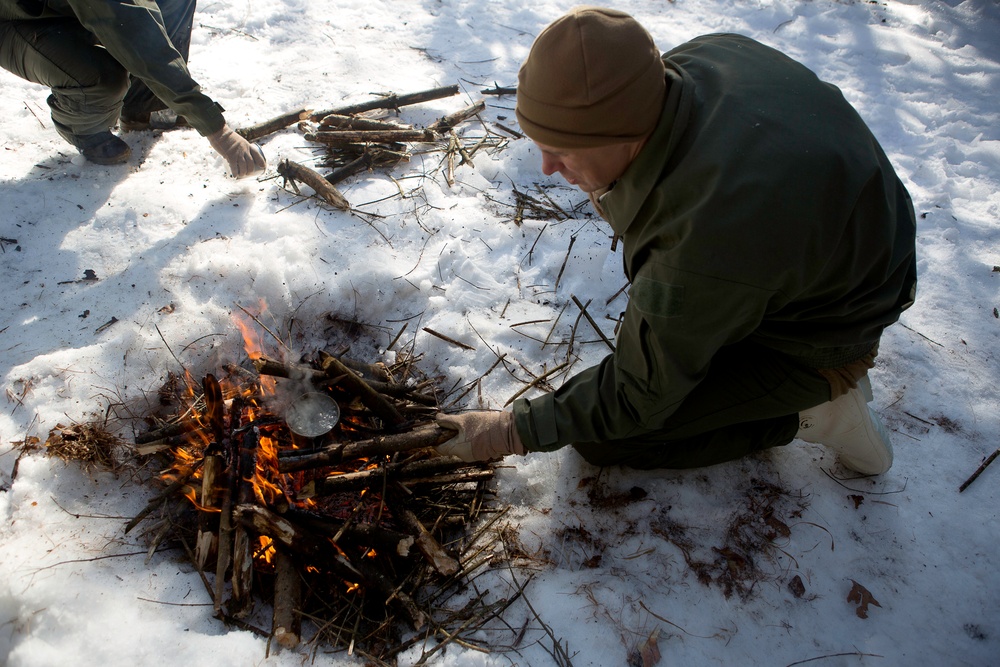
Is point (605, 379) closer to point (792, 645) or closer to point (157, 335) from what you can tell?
point (792, 645)

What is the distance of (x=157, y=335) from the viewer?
3199mm

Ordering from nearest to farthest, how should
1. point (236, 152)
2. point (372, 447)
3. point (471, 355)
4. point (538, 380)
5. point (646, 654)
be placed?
point (646, 654), point (372, 447), point (538, 380), point (471, 355), point (236, 152)

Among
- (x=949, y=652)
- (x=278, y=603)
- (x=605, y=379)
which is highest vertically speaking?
(x=605, y=379)

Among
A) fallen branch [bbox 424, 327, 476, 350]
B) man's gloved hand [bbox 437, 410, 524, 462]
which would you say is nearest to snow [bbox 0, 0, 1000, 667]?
fallen branch [bbox 424, 327, 476, 350]

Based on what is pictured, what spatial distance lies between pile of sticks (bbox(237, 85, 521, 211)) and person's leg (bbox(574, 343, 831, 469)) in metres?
2.59

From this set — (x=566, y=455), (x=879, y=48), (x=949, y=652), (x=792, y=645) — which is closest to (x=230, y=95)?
(x=566, y=455)

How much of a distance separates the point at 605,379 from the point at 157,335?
2.44m

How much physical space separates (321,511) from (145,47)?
312cm

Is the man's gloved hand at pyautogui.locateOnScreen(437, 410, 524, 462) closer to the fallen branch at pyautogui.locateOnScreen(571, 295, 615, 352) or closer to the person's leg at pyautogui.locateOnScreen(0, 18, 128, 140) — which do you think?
the fallen branch at pyautogui.locateOnScreen(571, 295, 615, 352)

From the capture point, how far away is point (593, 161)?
216 centimetres

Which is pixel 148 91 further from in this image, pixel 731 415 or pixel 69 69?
pixel 731 415

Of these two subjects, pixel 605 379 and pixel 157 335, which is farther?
pixel 157 335

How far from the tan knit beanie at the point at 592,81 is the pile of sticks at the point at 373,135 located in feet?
8.55

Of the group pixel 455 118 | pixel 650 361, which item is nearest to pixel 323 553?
pixel 650 361
